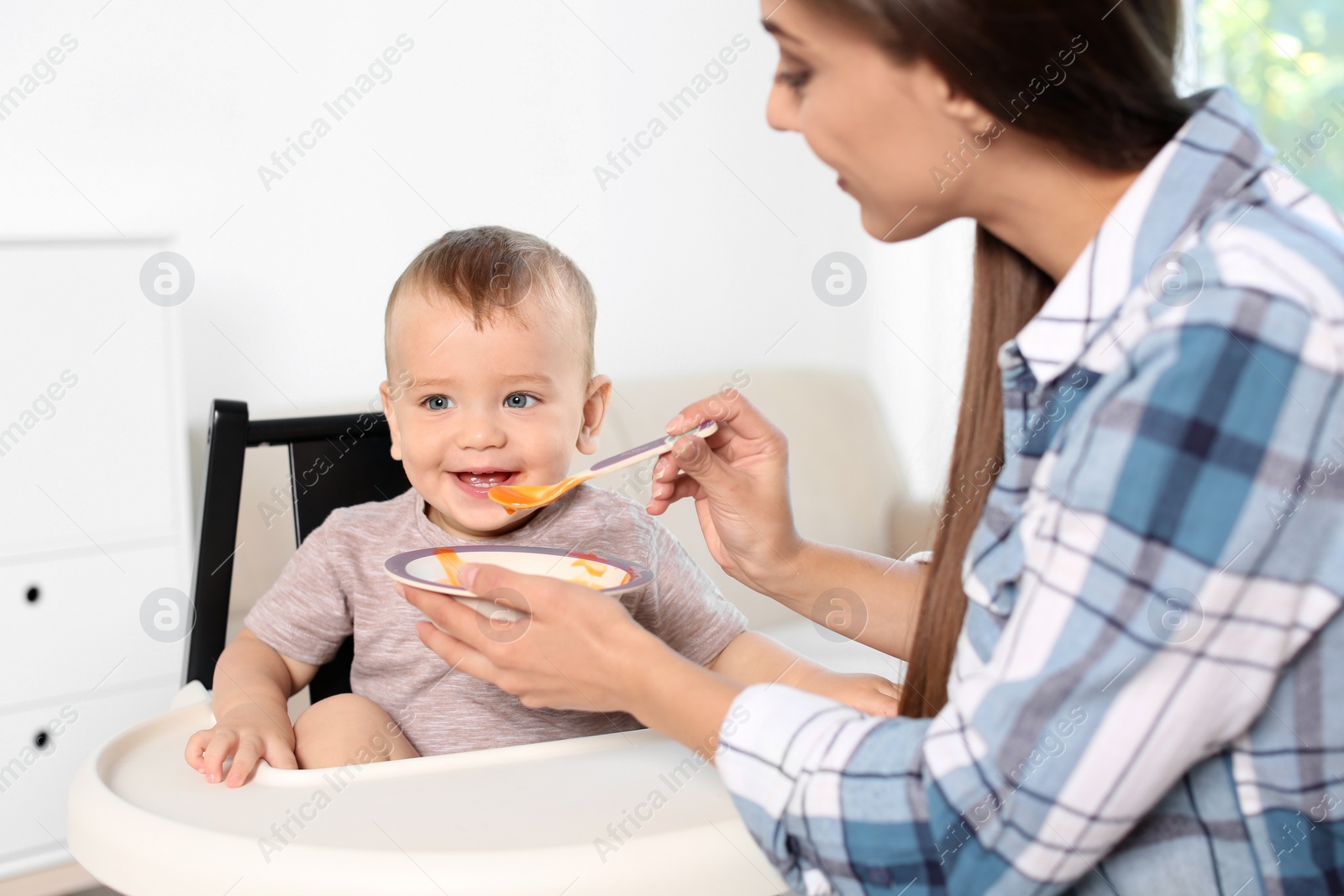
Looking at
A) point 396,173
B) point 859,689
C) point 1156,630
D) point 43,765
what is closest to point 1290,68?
point 396,173

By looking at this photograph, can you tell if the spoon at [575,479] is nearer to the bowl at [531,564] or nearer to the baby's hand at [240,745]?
the bowl at [531,564]

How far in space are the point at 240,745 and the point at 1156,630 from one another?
27.7 inches

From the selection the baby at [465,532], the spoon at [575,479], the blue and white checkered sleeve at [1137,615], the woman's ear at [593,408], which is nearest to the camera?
the blue and white checkered sleeve at [1137,615]

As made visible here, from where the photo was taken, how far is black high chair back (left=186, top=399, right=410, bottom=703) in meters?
1.23

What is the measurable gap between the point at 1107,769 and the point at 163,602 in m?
1.67

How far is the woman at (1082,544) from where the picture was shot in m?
0.59

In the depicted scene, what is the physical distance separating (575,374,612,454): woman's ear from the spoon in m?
0.13

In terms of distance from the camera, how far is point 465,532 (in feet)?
4.09

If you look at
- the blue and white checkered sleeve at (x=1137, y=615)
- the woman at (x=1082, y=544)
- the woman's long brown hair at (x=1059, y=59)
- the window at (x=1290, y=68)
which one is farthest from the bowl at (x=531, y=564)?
the window at (x=1290, y=68)

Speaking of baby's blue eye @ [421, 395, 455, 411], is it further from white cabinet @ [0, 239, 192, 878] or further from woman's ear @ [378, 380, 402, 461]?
white cabinet @ [0, 239, 192, 878]

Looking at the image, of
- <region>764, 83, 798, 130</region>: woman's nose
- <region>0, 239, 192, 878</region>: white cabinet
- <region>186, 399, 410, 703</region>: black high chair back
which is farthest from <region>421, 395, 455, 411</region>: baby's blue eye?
<region>0, 239, 192, 878</region>: white cabinet

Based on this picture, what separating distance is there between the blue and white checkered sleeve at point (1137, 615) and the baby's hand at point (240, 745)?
0.49m

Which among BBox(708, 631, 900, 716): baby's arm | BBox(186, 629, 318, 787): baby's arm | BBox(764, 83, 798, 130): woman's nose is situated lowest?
BBox(708, 631, 900, 716): baby's arm

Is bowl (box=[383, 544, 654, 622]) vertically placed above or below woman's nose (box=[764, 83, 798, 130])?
below
